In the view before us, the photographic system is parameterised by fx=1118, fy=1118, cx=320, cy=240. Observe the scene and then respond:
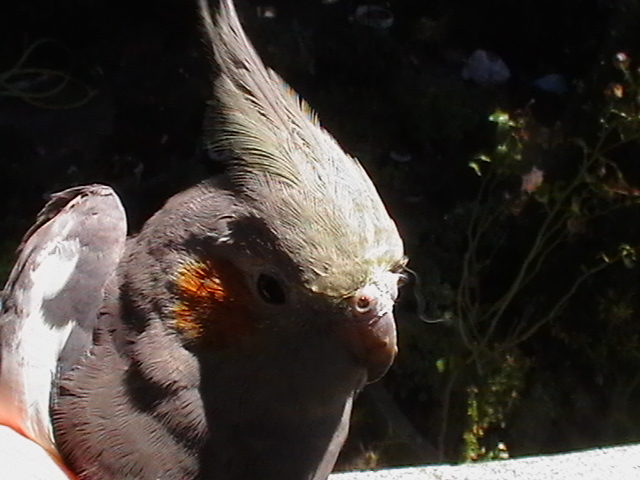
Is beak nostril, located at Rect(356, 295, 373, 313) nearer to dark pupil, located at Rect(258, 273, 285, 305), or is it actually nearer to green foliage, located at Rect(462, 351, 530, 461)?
dark pupil, located at Rect(258, 273, 285, 305)

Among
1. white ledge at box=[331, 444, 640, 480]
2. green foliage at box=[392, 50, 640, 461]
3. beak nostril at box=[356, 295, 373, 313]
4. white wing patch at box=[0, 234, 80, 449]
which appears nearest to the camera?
beak nostril at box=[356, 295, 373, 313]

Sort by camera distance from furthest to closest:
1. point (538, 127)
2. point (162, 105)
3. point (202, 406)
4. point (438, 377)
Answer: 1. point (162, 105)
2. point (538, 127)
3. point (438, 377)
4. point (202, 406)

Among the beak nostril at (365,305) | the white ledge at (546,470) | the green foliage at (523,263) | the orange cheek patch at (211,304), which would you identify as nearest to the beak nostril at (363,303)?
the beak nostril at (365,305)

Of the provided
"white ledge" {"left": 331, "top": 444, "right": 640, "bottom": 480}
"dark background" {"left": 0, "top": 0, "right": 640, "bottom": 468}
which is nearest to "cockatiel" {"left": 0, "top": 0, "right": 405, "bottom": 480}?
"white ledge" {"left": 331, "top": 444, "right": 640, "bottom": 480}

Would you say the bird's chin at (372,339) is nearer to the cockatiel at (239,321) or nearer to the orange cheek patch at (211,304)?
the cockatiel at (239,321)

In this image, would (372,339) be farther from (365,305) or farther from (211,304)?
(211,304)

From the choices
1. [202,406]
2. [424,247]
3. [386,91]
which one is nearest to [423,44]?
[386,91]

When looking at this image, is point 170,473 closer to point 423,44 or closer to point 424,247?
point 424,247

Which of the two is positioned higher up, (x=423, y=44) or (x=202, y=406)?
(x=202, y=406)
